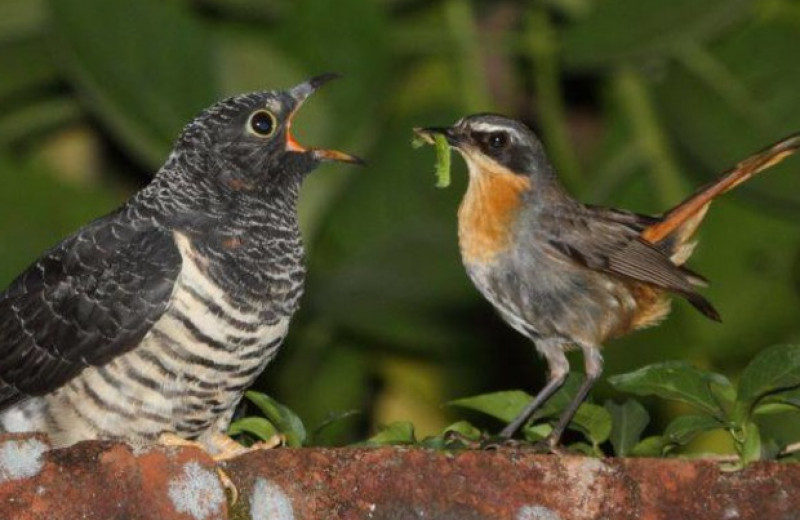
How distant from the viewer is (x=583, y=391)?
4.21m

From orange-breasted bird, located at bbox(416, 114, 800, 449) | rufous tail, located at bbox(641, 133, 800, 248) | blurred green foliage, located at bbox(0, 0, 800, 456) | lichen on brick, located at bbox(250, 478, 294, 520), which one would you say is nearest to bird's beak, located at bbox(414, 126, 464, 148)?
orange-breasted bird, located at bbox(416, 114, 800, 449)

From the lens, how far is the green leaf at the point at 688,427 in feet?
12.7

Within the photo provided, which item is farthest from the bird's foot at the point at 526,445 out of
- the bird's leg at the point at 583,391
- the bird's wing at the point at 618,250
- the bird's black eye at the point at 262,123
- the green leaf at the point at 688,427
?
the bird's black eye at the point at 262,123

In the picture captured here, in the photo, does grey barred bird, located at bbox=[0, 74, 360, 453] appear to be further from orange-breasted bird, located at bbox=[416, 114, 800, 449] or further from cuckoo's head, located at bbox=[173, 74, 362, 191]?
orange-breasted bird, located at bbox=[416, 114, 800, 449]

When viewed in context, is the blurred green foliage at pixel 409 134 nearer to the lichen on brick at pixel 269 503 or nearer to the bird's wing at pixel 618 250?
the bird's wing at pixel 618 250

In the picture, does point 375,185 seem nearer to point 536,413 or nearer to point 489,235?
point 489,235

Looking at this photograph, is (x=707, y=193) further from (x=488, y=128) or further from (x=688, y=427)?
(x=688, y=427)

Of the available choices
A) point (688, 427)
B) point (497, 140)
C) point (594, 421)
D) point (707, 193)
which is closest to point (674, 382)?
point (688, 427)

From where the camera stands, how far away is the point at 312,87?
192 inches

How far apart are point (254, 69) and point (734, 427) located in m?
2.95

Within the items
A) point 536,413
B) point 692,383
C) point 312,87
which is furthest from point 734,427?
point 312,87

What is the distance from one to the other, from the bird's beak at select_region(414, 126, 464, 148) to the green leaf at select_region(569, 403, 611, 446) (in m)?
0.89

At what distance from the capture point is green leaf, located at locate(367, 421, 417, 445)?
159 inches

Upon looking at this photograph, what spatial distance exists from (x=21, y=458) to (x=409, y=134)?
323cm
